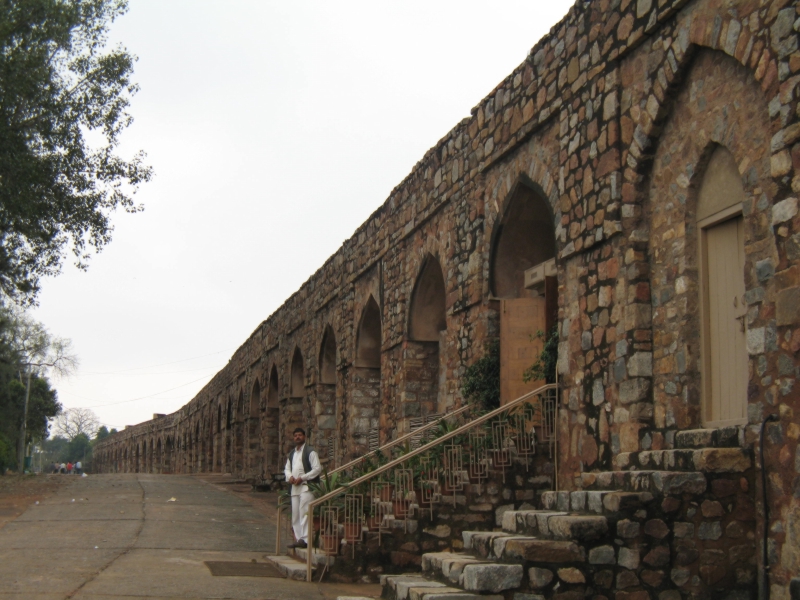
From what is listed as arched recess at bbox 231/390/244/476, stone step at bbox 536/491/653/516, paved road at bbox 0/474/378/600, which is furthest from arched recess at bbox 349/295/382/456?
arched recess at bbox 231/390/244/476

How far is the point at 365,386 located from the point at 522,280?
6902 mm

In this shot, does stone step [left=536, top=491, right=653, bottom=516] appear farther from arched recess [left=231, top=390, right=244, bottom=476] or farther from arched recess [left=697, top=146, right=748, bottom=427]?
arched recess [left=231, top=390, right=244, bottom=476]

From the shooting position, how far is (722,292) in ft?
25.7

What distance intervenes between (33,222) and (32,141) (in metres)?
1.77

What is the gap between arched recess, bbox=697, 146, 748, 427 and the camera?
299 inches

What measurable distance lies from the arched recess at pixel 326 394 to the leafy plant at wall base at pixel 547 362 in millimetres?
10608

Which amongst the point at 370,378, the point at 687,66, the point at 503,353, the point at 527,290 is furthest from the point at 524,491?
the point at 370,378

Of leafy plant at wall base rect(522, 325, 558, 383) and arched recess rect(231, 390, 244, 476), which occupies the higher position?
leafy plant at wall base rect(522, 325, 558, 383)

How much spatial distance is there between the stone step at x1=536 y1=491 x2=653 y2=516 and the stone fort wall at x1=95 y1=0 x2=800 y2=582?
770mm

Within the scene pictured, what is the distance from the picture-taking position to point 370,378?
60.7 ft

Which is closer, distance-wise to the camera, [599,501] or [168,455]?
[599,501]

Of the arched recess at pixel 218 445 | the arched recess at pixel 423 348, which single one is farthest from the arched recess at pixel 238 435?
the arched recess at pixel 423 348

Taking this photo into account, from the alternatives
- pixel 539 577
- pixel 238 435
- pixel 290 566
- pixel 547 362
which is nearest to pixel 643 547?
pixel 539 577

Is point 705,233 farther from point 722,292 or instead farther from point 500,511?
point 500,511
